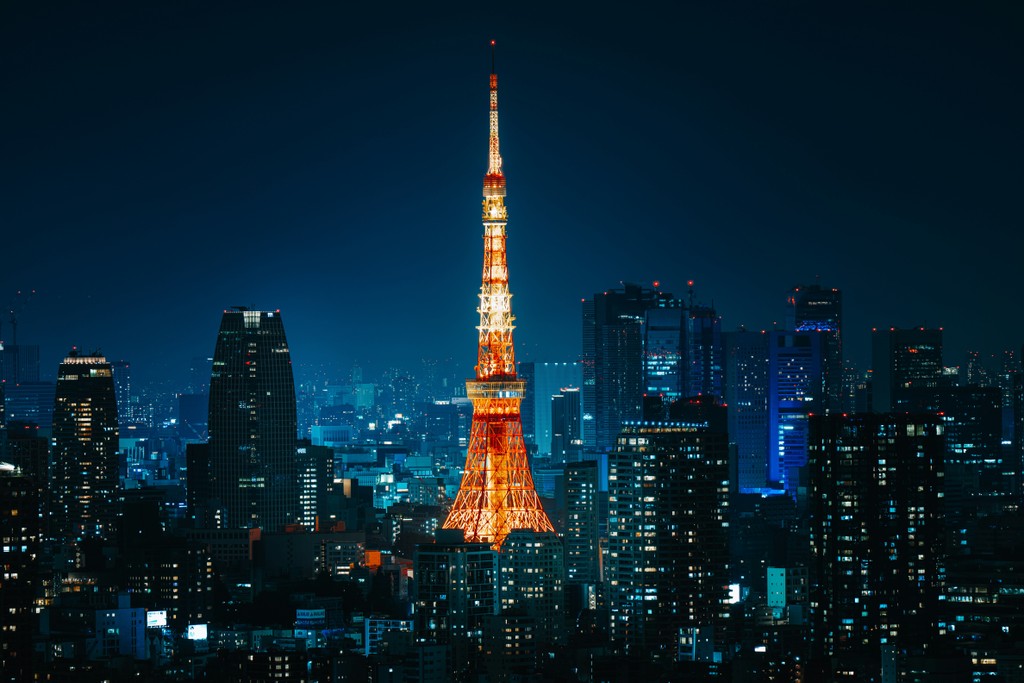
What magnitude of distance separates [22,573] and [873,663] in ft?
37.3

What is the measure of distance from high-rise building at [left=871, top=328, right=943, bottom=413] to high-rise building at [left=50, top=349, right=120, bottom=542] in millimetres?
15478

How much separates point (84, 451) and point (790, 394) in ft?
53.8

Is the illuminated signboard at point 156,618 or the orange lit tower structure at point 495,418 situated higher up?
the orange lit tower structure at point 495,418

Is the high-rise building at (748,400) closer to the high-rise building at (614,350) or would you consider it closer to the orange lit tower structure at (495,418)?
the high-rise building at (614,350)

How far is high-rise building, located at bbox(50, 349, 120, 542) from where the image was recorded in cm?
4950

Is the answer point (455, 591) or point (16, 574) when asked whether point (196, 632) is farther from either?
point (16, 574)

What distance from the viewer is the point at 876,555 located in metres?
39.8

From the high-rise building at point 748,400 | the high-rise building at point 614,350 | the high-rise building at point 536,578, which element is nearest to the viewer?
the high-rise building at point 536,578

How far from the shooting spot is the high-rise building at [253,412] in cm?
5559

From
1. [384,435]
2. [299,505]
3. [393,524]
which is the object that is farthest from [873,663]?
[384,435]

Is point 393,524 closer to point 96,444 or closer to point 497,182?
point 96,444

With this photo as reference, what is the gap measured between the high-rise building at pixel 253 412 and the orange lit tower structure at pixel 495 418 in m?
13.3

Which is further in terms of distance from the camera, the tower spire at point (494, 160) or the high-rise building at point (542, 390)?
the high-rise building at point (542, 390)

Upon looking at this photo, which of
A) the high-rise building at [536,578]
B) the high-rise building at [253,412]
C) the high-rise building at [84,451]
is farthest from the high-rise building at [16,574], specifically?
the high-rise building at [253,412]
